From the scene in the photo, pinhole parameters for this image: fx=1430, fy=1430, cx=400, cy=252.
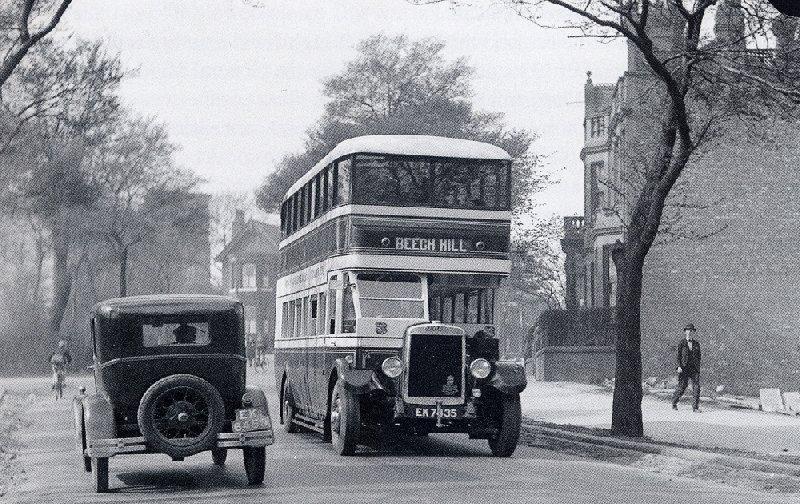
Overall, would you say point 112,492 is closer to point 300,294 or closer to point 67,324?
point 300,294

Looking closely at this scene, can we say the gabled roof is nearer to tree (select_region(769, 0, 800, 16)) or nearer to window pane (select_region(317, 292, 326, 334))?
window pane (select_region(317, 292, 326, 334))

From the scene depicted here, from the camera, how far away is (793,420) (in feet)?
89.7

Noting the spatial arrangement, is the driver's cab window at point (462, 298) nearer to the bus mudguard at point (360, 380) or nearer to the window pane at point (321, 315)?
the bus mudguard at point (360, 380)

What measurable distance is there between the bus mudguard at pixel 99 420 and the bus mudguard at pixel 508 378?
5.93 meters

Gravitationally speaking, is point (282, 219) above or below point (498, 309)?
above

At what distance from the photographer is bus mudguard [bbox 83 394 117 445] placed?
15.1m

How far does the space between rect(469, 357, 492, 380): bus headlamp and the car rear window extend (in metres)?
4.58

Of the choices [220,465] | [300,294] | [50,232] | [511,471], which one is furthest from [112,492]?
[50,232]

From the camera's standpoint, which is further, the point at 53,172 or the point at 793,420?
the point at 53,172

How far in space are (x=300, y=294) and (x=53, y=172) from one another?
45.0 m

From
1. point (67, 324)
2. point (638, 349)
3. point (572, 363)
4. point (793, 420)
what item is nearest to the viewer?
point (638, 349)

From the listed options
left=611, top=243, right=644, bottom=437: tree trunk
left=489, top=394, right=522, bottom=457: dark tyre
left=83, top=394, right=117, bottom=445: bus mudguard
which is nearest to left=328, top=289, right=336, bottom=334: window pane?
left=489, top=394, right=522, bottom=457: dark tyre

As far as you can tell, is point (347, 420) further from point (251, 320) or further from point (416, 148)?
point (251, 320)

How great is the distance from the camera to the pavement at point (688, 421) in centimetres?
2149
